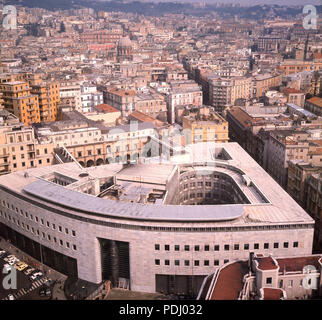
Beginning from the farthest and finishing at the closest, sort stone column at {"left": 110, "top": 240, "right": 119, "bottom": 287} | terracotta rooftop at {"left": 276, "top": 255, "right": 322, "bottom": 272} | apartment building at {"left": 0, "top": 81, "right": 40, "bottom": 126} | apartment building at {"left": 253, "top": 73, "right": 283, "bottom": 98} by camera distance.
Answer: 1. apartment building at {"left": 253, "top": 73, "right": 283, "bottom": 98}
2. apartment building at {"left": 0, "top": 81, "right": 40, "bottom": 126}
3. stone column at {"left": 110, "top": 240, "right": 119, "bottom": 287}
4. terracotta rooftop at {"left": 276, "top": 255, "right": 322, "bottom": 272}

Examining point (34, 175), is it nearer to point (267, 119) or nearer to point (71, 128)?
point (71, 128)

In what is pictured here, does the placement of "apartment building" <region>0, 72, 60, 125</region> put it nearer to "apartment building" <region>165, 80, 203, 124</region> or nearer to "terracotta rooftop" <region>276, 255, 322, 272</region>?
"apartment building" <region>165, 80, 203, 124</region>

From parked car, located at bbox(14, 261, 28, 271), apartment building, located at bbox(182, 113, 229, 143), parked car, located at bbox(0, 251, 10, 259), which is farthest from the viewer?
apartment building, located at bbox(182, 113, 229, 143)

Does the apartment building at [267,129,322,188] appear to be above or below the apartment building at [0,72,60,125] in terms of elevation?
below

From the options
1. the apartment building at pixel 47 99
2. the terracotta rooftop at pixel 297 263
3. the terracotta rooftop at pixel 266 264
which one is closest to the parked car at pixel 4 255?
the terracotta rooftop at pixel 266 264

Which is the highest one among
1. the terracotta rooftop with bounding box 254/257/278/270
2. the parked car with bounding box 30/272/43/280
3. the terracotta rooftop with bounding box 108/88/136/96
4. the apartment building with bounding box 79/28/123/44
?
the apartment building with bounding box 79/28/123/44

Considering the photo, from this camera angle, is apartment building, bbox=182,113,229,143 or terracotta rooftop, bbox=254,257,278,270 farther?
apartment building, bbox=182,113,229,143

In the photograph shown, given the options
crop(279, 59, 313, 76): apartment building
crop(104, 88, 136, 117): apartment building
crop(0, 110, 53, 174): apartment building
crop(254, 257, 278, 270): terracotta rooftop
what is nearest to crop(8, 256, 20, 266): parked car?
crop(0, 110, 53, 174): apartment building
